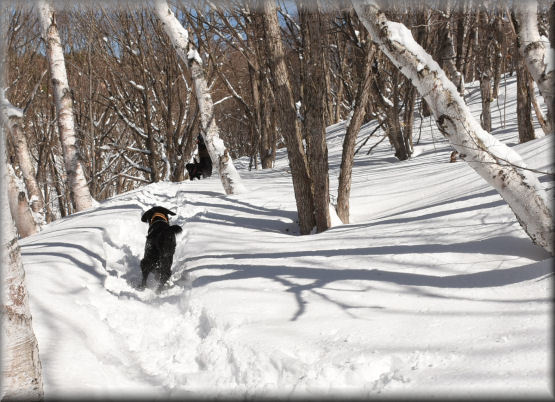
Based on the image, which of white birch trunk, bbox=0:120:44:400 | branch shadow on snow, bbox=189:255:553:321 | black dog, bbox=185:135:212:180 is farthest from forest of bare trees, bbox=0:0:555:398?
black dog, bbox=185:135:212:180

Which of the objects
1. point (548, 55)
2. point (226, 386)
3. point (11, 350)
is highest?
point (548, 55)

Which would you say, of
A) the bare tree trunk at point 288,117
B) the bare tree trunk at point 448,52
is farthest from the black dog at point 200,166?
the bare tree trunk at point 448,52

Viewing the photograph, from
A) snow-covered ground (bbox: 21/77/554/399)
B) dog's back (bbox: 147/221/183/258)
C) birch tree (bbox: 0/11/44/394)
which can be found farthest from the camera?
dog's back (bbox: 147/221/183/258)

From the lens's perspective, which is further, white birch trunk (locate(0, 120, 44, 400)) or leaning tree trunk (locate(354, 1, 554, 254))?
leaning tree trunk (locate(354, 1, 554, 254))

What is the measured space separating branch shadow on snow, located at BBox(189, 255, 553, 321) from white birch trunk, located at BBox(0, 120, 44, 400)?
1.59m

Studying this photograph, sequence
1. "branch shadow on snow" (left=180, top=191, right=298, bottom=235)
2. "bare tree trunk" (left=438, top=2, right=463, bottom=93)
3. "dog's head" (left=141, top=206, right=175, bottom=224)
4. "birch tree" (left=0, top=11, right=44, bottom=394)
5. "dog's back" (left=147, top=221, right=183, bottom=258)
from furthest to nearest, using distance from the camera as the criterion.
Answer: "bare tree trunk" (left=438, top=2, right=463, bottom=93) → "branch shadow on snow" (left=180, top=191, right=298, bottom=235) → "dog's head" (left=141, top=206, right=175, bottom=224) → "dog's back" (left=147, top=221, right=183, bottom=258) → "birch tree" (left=0, top=11, right=44, bottom=394)

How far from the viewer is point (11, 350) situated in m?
1.98

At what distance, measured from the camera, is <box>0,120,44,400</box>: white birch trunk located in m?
1.97

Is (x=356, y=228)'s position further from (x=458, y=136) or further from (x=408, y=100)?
(x=408, y=100)

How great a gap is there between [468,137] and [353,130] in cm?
287

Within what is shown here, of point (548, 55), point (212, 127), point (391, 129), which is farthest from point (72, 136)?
point (548, 55)

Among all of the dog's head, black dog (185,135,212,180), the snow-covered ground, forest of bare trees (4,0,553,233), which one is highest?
forest of bare trees (4,0,553,233)

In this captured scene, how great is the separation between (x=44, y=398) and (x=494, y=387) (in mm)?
2107

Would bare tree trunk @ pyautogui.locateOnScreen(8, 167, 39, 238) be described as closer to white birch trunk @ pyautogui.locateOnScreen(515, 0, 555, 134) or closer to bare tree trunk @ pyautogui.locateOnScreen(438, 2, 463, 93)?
white birch trunk @ pyautogui.locateOnScreen(515, 0, 555, 134)
